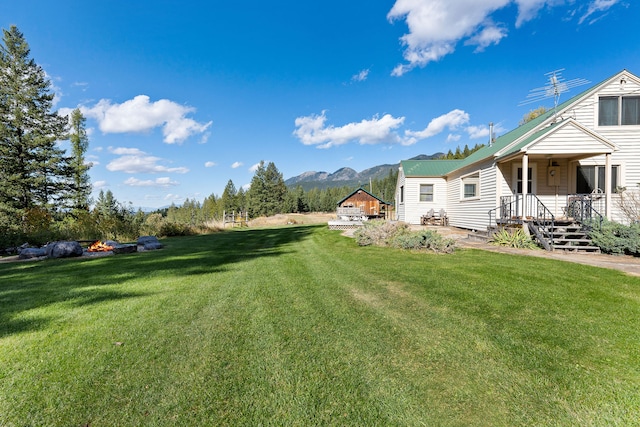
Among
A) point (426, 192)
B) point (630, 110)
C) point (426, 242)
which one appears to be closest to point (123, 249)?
point (426, 242)

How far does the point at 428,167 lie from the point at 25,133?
28.6m

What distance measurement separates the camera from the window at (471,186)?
13.5 m

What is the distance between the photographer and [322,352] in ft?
8.46

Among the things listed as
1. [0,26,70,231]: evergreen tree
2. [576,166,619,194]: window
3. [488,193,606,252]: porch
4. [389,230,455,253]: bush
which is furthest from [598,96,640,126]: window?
[0,26,70,231]: evergreen tree

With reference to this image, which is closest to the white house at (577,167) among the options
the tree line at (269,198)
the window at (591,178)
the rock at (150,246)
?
the window at (591,178)

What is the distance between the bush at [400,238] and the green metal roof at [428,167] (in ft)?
31.4

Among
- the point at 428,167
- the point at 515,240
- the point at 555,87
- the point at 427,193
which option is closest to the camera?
the point at 515,240

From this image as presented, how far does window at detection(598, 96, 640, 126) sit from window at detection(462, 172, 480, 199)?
4.89 m

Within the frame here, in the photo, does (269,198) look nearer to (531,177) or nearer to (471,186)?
(471,186)

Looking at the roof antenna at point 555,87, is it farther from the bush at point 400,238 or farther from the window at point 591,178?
the bush at point 400,238

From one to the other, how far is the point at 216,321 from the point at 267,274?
2.28 metres

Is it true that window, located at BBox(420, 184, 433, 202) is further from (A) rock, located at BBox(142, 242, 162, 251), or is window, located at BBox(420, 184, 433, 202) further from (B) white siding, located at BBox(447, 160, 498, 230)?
(A) rock, located at BBox(142, 242, 162, 251)

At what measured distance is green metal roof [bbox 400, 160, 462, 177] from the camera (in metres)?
18.3

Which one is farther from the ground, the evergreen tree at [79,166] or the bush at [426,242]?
the evergreen tree at [79,166]
